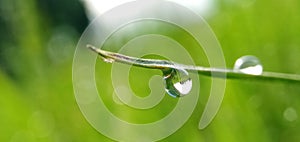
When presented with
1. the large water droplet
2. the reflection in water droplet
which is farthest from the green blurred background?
the large water droplet

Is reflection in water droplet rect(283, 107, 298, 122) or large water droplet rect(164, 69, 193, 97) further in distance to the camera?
reflection in water droplet rect(283, 107, 298, 122)

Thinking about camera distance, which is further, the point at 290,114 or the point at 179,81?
the point at 290,114

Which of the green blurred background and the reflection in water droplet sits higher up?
the green blurred background

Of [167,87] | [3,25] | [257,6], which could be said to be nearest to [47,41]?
[3,25]

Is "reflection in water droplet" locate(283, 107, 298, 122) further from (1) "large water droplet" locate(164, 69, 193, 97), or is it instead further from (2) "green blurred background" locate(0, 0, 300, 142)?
(1) "large water droplet" locate(164, 69, 193, 97)

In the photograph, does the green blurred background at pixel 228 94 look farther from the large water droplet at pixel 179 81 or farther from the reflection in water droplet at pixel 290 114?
the large water droplet at pixel 179 81

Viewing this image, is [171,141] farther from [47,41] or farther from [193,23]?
[47,41]

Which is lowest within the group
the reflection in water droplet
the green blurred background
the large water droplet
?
the large water droplet
